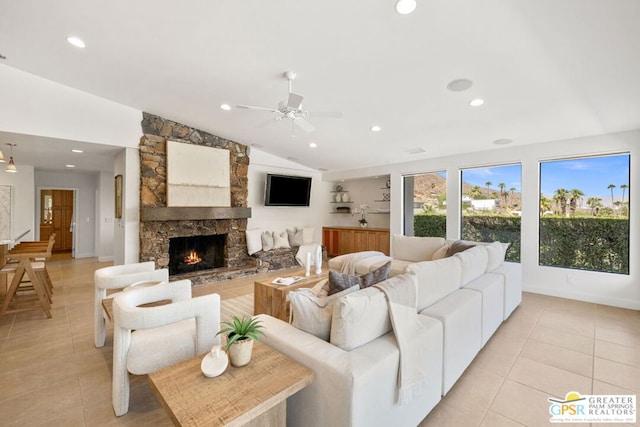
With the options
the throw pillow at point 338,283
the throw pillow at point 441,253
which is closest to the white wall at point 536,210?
the throw pillow at point 441,253

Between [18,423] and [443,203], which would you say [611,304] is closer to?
[443,203]

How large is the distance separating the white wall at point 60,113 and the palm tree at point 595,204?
7.46 metres

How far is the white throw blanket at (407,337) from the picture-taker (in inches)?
61.6

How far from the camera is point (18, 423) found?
1.85 meters

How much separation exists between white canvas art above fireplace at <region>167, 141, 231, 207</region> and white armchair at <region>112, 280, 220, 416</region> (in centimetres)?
344

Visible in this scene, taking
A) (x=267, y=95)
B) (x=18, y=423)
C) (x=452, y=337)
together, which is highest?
(x=267, y=95)

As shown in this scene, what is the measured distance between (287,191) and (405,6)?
5.38 meters

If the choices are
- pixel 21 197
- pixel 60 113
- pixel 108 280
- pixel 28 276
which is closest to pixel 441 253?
pixel 108 280

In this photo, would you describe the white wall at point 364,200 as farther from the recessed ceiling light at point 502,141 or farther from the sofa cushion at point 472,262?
the sofa cushion at point 472,262

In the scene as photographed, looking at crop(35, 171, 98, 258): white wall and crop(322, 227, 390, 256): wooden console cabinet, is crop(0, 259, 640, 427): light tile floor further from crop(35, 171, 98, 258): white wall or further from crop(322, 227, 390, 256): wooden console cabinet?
crop(35, 171, 98, 258): white wall

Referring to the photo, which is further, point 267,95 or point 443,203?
point 443,203

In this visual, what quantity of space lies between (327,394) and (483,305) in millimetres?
1996

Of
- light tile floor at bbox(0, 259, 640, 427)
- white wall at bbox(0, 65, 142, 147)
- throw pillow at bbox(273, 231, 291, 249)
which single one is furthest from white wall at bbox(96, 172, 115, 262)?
throw pillow at bbox(273, 231, 291, 249)

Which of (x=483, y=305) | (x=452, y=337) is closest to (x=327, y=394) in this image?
(x=452, y=337)
